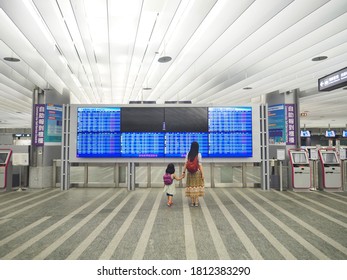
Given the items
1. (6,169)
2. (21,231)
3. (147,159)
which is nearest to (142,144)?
(147,159)

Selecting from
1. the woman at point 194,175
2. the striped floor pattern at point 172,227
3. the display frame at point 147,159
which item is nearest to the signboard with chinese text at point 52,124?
the display frame at point 147,159

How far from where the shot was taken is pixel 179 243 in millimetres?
3258

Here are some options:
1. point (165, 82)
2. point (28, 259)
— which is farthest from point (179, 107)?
point (28, 259)

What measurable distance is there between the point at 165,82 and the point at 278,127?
186 inches

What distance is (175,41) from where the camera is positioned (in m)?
5.16

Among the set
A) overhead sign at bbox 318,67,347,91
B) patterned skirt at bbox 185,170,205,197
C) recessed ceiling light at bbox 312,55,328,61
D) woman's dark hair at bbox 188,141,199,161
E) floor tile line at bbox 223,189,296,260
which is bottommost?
floor tile line at bbox 223,189,296,260

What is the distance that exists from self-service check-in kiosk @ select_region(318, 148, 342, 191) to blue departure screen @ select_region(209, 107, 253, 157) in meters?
2.61

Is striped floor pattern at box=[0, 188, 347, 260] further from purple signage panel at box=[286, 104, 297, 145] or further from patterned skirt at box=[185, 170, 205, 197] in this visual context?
purple signage panel at box=[286, 104, 297, 145]

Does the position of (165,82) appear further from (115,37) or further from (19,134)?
(19,134)

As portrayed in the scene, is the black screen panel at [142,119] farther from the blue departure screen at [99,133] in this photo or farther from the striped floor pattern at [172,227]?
the striped floor pattern at [172,227]

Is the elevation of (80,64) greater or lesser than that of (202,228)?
greater

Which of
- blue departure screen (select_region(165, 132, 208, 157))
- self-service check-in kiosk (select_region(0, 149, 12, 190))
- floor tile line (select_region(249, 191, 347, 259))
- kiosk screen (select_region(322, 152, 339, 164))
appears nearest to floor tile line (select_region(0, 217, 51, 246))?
blue departure screen (select_region(165, 132, 208, 157))

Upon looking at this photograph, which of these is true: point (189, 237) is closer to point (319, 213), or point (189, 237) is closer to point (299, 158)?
point (319, 213)

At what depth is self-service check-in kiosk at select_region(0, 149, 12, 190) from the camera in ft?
23.4
